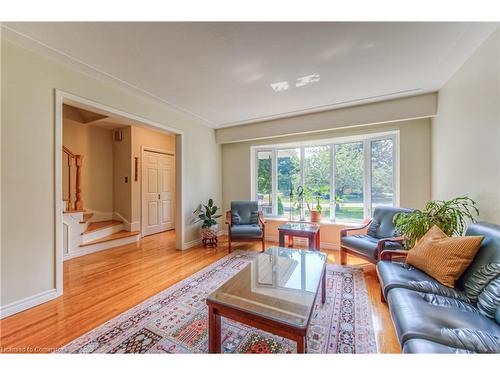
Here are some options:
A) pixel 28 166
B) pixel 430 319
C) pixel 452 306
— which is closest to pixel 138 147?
pixel 28 166

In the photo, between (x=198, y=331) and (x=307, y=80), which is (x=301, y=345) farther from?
(x=307, y=80)

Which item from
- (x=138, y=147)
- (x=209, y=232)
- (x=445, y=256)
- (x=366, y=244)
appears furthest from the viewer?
(x=138, y=147)

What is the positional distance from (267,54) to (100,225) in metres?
4.45

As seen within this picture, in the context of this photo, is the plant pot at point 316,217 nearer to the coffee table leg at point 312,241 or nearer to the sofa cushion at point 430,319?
the coffee table leg at point 312,241

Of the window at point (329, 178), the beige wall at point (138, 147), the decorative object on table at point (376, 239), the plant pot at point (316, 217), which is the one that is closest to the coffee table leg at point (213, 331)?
the decorative object on table at point (376, 239)

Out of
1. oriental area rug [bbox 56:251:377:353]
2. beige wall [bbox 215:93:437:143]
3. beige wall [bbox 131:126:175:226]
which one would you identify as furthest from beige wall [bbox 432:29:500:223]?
beige wall [bbox 131:126:175:226]

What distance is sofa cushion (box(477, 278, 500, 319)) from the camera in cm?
120

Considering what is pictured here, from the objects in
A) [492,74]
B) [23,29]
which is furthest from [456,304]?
[23,29]

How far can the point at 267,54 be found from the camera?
196cm

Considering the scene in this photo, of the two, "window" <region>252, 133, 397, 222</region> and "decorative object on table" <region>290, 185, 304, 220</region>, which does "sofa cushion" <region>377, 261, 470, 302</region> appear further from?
"decorative object on table" <region>290, 185, 304, 220</region>

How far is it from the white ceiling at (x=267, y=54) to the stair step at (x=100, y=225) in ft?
9.23

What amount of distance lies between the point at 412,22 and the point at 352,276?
2.67 metres

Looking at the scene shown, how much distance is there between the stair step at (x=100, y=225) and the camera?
3.79 metres
